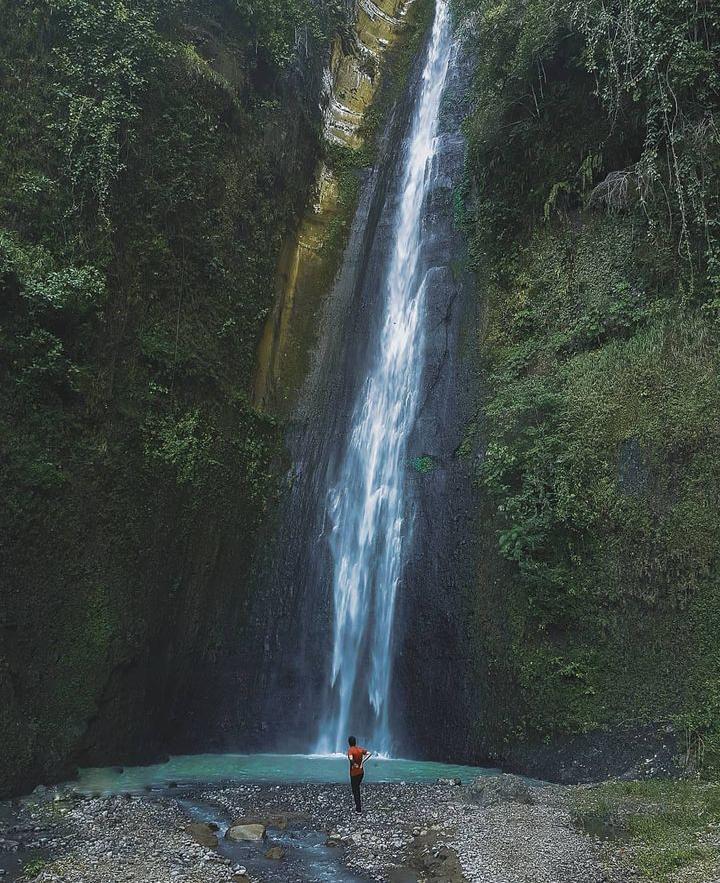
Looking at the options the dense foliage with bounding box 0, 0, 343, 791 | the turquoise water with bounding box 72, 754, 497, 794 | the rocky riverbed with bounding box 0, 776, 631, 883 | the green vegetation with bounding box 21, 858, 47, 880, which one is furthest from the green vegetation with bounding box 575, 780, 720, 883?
the dense foliage with bounding box 0, 0, 343, 791

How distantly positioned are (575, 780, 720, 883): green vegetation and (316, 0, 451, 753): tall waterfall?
166 inches

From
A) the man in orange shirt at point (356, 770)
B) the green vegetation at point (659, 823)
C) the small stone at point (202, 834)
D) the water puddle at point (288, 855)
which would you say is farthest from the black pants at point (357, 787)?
the green vegetation at point (659, 823)

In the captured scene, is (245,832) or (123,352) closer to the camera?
(245,832)

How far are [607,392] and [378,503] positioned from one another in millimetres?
4388

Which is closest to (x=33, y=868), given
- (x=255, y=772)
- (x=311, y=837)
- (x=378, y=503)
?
(x=311, y=837)

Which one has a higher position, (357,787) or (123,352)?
(123,352)

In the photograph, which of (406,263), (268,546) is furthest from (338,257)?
(268,546)

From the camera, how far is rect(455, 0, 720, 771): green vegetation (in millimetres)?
8789

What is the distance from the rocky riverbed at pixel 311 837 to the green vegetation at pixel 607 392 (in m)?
1.86

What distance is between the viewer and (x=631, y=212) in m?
11.3

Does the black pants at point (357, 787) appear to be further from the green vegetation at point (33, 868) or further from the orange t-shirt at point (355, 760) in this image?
the green vegetation at point (33, 868)

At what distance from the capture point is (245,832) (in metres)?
6.78

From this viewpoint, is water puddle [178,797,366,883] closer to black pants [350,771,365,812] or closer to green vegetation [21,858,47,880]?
black pants [350,771,365,812]

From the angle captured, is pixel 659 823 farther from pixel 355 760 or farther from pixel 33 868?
pixel 33 868
